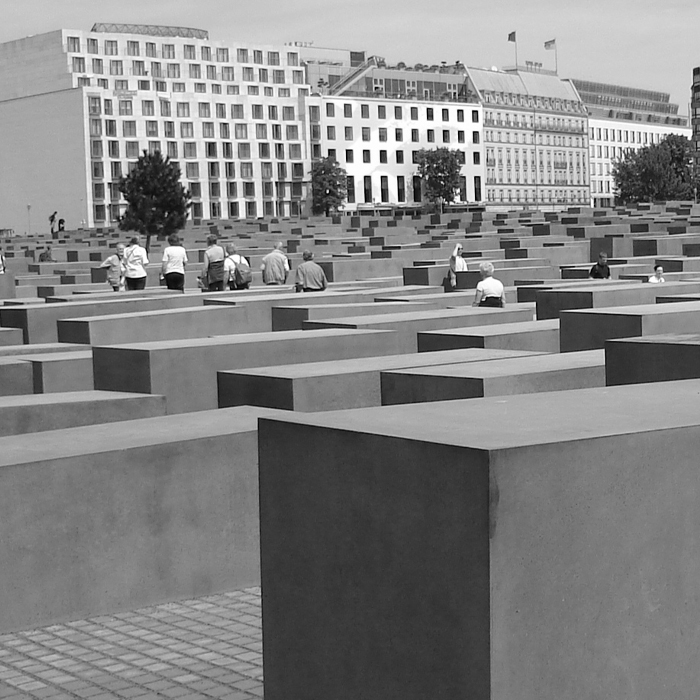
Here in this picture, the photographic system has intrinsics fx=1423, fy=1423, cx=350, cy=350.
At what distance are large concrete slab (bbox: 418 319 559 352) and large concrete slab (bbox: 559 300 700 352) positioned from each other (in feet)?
0.80

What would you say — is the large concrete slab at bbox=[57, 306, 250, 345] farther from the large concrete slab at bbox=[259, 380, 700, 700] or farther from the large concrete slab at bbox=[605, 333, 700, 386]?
the large concrete slab at bbox=[259, 380, 700, 700]

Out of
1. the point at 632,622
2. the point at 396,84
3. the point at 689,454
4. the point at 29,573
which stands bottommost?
the point at 29,573

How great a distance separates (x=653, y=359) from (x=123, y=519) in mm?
2787

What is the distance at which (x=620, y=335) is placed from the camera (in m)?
10.4

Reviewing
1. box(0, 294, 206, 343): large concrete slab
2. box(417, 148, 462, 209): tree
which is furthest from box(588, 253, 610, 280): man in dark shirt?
box(417, 148, 462, 209): tree

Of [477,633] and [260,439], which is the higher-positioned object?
[260,439]

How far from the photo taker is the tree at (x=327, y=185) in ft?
364

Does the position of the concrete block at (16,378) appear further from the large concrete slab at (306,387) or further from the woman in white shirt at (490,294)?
the woman in white shirt at (490,294)

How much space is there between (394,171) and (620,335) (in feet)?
367

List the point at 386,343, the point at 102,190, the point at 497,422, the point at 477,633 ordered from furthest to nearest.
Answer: the point at 102,190
the point at 386,343
the point at 497,422
the point at 477,633

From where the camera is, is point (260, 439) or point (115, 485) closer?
point (260, 439)

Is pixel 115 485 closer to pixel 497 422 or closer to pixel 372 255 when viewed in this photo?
pixel 497 422

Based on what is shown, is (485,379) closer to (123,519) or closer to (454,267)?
(123,519)

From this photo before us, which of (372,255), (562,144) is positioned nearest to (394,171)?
(562,144)
